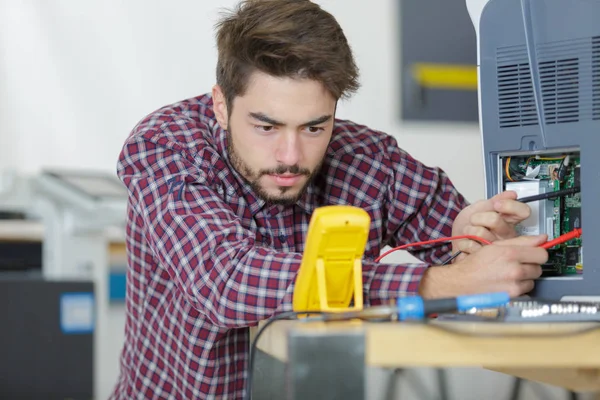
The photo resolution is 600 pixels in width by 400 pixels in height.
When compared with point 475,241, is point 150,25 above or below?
above

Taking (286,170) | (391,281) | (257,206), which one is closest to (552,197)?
(391,281)

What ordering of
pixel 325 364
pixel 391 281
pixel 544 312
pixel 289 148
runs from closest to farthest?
pixel 325 364
pixel 544 312
pixel 391 281
pixel 289 148

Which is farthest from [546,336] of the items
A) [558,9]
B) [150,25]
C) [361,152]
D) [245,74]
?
[150,25]

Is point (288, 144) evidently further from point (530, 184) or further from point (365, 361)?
point (365, 361)

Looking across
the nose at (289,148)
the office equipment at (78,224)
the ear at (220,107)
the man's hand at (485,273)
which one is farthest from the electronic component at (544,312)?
the office equipment at (78,224)

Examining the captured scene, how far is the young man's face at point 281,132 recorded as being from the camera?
1199 millimetres

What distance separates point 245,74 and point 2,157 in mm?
2595

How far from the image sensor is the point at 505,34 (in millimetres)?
1140

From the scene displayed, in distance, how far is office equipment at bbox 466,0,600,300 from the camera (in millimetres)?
1049

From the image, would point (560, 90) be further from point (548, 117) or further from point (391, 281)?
point (391, 281)

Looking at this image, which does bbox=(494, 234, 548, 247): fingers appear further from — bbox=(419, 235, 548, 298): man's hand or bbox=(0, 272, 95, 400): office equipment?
bbox=(0, 272, 95, 400): office equipment

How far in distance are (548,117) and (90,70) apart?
2.87 meters

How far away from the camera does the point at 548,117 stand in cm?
110

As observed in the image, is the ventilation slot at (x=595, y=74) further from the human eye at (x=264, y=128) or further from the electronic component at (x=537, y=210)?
the human eye at (x=264, y=128)
